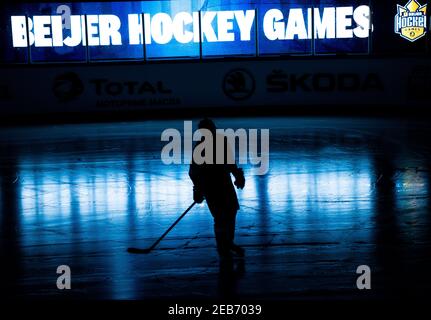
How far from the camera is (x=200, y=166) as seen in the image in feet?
29.0

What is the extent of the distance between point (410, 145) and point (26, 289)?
527 inches

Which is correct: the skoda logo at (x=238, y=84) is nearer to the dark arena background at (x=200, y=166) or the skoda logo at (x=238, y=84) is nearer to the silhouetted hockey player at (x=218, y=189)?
the dark arena background at (x=200, y=166)

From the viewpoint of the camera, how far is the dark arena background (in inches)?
324

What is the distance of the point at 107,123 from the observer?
2736 centimetres

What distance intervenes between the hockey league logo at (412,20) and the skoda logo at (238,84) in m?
6.67

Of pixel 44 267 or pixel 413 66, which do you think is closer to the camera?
pixel 44 267

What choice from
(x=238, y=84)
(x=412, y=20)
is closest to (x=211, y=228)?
(x=238, y=84)

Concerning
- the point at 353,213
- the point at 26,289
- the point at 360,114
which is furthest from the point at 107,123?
the point at 26,289

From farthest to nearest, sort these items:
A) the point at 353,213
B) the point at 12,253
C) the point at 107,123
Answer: the point at 107,123
the point at 353,213
the point at 12,253

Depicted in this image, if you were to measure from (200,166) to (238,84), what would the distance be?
67.7 feet

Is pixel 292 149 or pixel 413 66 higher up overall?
pixel 413 66

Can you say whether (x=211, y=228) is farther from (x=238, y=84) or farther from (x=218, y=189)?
(x=238, y=84)

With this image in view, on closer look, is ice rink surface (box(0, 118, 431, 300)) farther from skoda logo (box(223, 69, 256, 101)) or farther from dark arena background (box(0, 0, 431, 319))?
skoda logo (box(223, 69, 256, 101))
